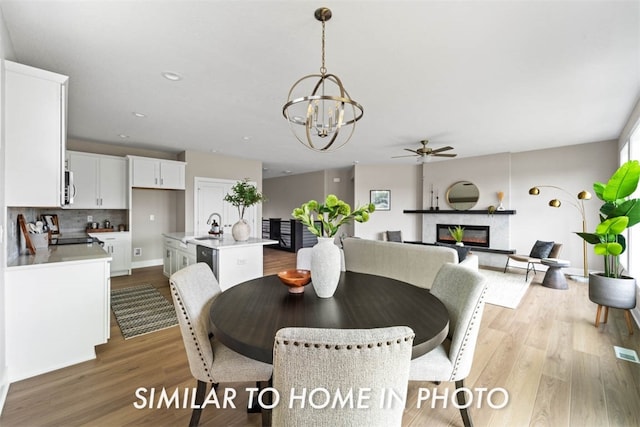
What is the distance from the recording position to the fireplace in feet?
20.0

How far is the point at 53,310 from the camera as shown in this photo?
2051mm

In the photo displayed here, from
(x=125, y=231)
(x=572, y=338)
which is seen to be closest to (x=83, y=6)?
(x=125, y=231)

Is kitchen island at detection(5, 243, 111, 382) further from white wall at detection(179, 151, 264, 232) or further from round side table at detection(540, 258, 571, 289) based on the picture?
round side table at detection(540, 258, 571, 289)

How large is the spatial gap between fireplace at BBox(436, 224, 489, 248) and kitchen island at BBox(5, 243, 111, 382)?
21.7ft

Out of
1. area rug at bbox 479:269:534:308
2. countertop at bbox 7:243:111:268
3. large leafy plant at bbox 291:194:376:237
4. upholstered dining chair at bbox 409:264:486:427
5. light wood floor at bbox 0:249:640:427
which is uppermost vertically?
large leafy plant at bbox 291:194:376:237

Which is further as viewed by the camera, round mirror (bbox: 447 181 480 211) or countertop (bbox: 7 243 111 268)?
round mirror (bbox: 447 181 480 211)

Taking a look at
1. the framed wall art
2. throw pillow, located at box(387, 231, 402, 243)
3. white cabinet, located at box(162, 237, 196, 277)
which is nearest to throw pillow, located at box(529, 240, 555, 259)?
throw pillow, located at box(387, 231, 402, 243)

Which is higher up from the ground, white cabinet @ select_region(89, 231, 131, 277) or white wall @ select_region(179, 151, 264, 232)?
white wall @ select_region(179, 151, 264, 232)

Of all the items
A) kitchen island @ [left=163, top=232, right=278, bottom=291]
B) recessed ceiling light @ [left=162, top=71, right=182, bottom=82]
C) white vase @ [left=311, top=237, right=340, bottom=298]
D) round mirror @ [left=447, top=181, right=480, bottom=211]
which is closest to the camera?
white vase @ [left=311, top=237, right=340, bottom=298]

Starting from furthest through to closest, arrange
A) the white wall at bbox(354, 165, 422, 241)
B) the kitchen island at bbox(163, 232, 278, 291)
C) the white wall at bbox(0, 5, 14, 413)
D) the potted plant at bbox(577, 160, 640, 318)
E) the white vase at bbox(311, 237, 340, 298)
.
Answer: the white wall at bbox(354, 165, 422, 241)
the kitchen island at bbox(163, 232, 278, 291)
the potted plant at bbox(577, 160, 640, 318)
the white wall at bbox(0, 5, 14, 413)
the white vase at bbox(311, 237, 340, 298)

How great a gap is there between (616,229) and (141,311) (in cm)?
516

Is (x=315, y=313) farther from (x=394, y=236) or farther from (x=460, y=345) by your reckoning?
(x=394, y=236)

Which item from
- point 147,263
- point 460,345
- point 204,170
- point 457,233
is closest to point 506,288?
point 457,233

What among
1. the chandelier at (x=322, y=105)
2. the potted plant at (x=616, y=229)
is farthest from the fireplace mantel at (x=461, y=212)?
the chandelier at (x=322, y=105)
